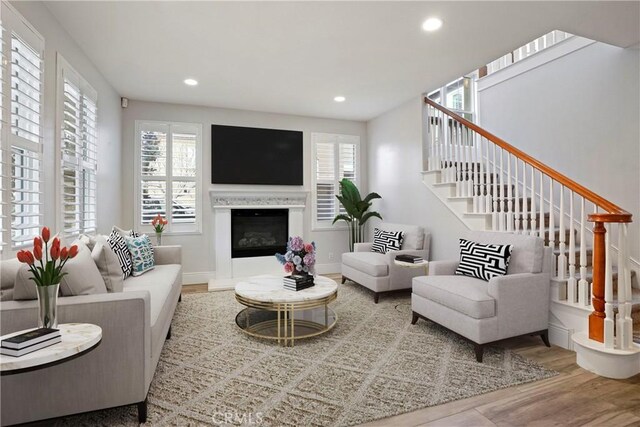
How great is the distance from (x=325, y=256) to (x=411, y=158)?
2239 millimetres

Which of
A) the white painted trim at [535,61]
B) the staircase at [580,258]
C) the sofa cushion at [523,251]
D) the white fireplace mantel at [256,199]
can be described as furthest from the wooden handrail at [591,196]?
the white fireplace mantel at [256,199]

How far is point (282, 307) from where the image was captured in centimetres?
271

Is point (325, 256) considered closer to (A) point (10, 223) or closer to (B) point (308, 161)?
(B) point (308, 161)

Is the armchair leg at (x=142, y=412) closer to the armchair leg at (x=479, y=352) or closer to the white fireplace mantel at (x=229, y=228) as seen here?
the armchair leg at (x=479, y=352)

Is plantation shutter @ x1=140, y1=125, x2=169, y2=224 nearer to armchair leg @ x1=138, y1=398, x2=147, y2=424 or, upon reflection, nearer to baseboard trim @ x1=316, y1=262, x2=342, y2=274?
baseboard trim @ x1=316, y1=262, x2=342, y2=274

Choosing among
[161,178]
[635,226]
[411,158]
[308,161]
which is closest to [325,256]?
[308,161]

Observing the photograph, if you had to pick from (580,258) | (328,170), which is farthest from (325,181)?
(580,258)

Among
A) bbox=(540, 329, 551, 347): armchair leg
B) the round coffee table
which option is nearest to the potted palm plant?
the round coffee table

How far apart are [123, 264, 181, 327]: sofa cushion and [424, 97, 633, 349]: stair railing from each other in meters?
3.18

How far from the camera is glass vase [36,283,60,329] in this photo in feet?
5.02

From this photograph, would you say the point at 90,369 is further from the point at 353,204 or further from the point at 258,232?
the point at 353,204

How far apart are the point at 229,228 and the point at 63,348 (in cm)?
374

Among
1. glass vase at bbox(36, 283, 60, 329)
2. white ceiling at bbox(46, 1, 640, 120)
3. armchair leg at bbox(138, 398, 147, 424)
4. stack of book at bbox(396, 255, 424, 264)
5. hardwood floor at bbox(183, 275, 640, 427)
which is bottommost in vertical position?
hardwood floor at bbox(183, 275, 640, 427)

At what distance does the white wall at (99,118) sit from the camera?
2529 mm
